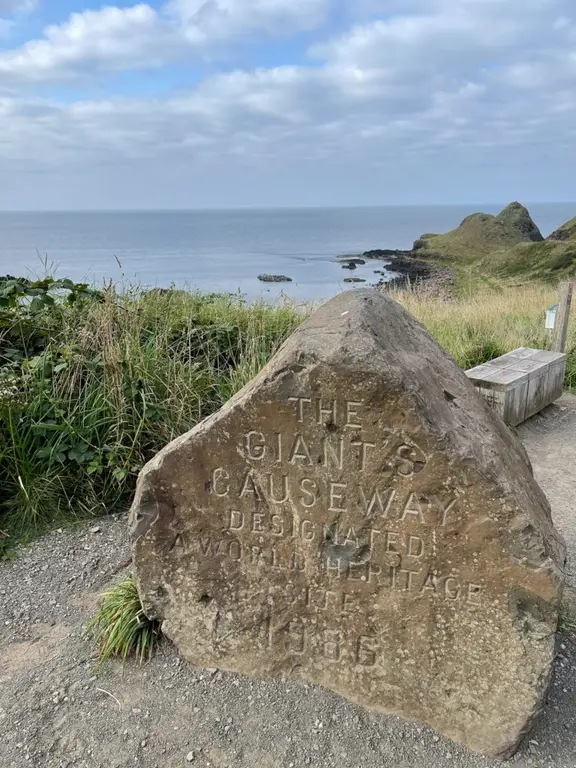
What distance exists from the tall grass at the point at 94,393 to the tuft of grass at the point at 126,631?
1.18 m

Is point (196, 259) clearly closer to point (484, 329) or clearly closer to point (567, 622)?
point (484, 329)

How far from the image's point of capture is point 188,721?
8.32ft

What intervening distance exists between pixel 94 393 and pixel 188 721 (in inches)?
95.0

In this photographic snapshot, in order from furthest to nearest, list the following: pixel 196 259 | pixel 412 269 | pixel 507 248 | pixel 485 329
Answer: pixel 196 259 → pixel 412 269 → pixel 507 248 → pixel 485 329

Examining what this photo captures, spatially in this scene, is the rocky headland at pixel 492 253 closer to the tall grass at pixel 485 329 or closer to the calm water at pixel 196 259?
the calm water at pixel 196 259

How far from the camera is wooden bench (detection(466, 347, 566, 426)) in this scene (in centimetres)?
607

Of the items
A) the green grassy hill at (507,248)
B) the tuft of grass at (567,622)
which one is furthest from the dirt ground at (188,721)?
the green grassy hill at (507,248)

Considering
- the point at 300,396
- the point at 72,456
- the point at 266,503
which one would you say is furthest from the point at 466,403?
the point at 72,456

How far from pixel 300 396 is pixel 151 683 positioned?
1475mm

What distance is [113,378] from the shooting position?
14.3 feet

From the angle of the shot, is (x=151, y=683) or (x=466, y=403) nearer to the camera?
(x=466, y=403)

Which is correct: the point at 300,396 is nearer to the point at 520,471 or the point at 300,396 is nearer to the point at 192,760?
the point at 520,471

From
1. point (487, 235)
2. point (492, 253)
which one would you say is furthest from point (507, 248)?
point (487, 235)

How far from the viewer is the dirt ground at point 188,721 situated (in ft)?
7.85
